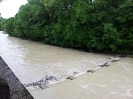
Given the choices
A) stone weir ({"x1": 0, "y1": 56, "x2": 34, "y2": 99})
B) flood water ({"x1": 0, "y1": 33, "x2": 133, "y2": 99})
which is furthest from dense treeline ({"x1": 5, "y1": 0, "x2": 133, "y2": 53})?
stone weir ({"x1": 0, "y1": 56, "x2": 34, "y2": 99})

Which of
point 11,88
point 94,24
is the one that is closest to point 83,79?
point 11,88

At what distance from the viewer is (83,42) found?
54.0 feet

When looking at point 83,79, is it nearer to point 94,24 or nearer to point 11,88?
point 11,88

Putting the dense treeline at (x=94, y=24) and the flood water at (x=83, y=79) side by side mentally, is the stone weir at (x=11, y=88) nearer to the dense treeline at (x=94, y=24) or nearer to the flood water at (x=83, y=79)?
the flood water at (x=83, y=79)

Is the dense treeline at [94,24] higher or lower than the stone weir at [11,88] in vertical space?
higher

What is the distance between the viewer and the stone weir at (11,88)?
3131 mm

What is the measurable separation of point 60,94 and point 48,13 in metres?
16.2

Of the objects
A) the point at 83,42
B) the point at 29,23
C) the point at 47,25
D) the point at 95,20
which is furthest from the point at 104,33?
the point at 29,23

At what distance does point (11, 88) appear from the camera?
14.7ft

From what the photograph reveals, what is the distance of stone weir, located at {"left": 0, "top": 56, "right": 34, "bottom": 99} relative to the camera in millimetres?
3131

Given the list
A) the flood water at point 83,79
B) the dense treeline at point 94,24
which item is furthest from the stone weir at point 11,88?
the dense treeline at point 94,24

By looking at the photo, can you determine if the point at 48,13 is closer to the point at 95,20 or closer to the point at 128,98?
the point at 95,20

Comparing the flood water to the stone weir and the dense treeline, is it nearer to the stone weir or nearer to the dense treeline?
the dense treeline

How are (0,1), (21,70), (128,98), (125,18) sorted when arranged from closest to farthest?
(0,1)
(128,98)
(21,70)
(125,18)
